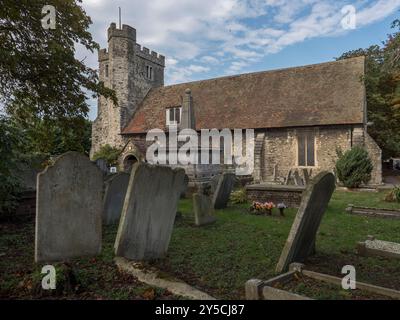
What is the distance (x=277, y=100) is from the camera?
2173 cm

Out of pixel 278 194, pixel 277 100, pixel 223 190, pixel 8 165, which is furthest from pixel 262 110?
pixel 8 165

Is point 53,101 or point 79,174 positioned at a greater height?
point 53,101

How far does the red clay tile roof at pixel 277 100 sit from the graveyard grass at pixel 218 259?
38.9ft

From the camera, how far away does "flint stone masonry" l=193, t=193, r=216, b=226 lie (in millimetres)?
Answer: 7863

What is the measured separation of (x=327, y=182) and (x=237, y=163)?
16.7 m

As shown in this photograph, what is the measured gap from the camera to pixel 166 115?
25281 mm

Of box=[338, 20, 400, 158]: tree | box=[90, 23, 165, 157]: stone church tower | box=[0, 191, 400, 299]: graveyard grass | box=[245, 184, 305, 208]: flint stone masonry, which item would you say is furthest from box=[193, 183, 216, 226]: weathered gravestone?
box=[338, 20, 400, 158]: tree

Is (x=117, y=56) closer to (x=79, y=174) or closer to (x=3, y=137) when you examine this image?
(x=3, y=137)

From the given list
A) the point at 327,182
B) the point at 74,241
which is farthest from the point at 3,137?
the point at 327,182

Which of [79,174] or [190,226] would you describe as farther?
[190,226]

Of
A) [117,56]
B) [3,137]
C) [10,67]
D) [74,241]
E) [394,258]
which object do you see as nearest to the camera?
[74,241]

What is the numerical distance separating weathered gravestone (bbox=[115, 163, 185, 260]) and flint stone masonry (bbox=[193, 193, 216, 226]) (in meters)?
2.35

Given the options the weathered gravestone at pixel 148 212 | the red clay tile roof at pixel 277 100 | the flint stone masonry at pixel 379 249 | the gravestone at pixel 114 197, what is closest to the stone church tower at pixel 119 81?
the red clay tile roof at pixel 277 100
